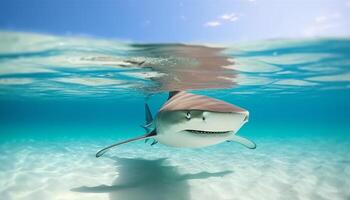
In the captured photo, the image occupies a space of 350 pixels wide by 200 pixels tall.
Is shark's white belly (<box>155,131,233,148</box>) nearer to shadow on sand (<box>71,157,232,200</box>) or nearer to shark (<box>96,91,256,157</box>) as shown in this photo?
shark (<box>96,91,256,157</box>)

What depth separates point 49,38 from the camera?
922 centimetres

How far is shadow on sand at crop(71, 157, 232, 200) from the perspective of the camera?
5.20 metres

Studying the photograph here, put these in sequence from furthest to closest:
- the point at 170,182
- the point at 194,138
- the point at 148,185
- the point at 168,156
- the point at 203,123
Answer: the point at 168,156, the point at 170,182, the point at 148,185, the point at 194,138, the point at 203,123

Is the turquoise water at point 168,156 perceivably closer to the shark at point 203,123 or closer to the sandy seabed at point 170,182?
the sandy seabed at point 170,182

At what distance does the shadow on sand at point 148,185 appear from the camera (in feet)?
17.0

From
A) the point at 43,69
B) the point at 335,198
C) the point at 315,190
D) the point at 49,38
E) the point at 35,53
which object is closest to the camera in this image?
the point at 335,198

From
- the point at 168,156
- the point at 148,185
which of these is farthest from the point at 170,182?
the point at 168,156

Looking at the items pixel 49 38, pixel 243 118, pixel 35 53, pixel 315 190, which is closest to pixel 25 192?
pixel 243 118

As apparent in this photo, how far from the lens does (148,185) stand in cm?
575

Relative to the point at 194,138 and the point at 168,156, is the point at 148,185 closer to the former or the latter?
the point at 194,138

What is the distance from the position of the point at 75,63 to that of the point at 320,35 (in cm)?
1057

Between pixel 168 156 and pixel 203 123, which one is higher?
pixel 203 123

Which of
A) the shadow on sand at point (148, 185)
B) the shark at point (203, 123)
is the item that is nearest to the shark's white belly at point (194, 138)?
the shark at point (203, 123)

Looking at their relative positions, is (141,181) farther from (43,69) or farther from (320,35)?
(43,69)
